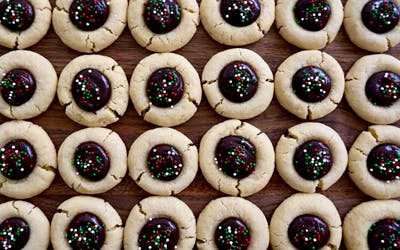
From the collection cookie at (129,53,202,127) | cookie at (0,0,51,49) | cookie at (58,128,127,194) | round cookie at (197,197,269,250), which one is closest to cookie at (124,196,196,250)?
round cookie at (197,197,269,250)

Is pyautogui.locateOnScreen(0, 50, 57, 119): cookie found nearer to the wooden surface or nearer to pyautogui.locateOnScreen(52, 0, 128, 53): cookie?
the wooden surface

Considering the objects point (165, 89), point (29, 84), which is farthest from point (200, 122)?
point (29, 84)

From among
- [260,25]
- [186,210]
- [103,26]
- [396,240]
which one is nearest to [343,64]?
[260,25]

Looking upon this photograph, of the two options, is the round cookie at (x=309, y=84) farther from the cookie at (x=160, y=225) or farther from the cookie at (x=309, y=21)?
the cookie at (x=160, y=225)

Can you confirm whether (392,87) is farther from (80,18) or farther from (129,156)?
(80,18)

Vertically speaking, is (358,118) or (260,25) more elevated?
(260,25)

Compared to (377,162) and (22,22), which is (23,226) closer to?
(22,22)
